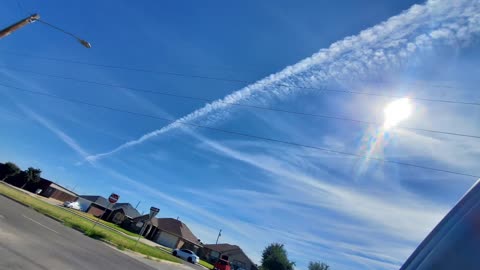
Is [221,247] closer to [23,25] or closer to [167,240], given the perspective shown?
[167,240]

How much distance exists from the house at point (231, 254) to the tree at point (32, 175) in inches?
1697

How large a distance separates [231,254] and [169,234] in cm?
1969

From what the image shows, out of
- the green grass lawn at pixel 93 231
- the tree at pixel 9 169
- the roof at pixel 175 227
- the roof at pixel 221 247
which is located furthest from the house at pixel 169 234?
the tree at pixel 9 169

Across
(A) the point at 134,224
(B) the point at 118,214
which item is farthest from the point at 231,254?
(B) the point at 118,214

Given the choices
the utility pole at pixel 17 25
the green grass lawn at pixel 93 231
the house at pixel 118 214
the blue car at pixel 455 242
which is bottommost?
the green grass lawn at pixel 93 231

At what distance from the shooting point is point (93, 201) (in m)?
71.8

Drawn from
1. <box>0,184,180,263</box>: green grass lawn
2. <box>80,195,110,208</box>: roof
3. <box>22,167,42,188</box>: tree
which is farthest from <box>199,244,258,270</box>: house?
<box>22,167,42,188</box>: tree

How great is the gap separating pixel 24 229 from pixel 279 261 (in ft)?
193

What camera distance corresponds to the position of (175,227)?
56.4 m

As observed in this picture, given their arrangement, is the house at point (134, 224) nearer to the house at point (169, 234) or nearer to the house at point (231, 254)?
the house at point (169, 234)

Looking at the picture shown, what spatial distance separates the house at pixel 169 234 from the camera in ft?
177

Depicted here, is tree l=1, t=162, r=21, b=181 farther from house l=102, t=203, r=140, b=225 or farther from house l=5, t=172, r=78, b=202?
house l=102, t=203, r=140, b=225

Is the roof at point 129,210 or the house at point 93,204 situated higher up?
the roof at point 129,210

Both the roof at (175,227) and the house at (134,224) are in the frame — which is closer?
the roof at (175,227)
